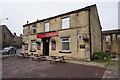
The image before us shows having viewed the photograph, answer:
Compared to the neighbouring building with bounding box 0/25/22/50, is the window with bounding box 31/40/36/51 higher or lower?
lower

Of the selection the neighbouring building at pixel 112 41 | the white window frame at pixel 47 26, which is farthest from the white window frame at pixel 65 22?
the neighbouring building at pixel 112 41

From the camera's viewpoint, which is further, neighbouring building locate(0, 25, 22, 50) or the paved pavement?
neighbouring building locate(0, 25, 22, 50)

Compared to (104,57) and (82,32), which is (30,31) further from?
Answer: (104,57)

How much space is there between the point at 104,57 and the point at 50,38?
8.29 metres

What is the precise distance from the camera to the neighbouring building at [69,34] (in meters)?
9.56

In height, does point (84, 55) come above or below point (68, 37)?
below

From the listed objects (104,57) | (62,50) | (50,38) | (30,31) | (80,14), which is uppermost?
(80,14)

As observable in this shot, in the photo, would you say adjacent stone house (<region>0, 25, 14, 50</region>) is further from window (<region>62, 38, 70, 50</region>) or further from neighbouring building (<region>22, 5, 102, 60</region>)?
window (<region>62, 38, 70, 50</region>)

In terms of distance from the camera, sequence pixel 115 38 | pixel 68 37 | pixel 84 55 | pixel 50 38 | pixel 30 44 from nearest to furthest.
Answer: pixel 84 55, pixel 68 37, pixel 50 38, pixel 30 44, pixel 115 38

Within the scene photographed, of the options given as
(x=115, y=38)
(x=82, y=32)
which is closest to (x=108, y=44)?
(x=115, y=38)

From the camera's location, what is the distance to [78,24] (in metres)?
10.2

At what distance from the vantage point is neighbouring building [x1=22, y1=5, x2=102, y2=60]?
9.56m

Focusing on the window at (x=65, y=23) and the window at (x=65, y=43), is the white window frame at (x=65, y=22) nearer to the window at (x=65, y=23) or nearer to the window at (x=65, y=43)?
the window at (x=65, y=23)

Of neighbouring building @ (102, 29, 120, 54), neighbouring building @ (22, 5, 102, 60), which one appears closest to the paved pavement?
neighbouring building @ (22, 5, 102, 60)
